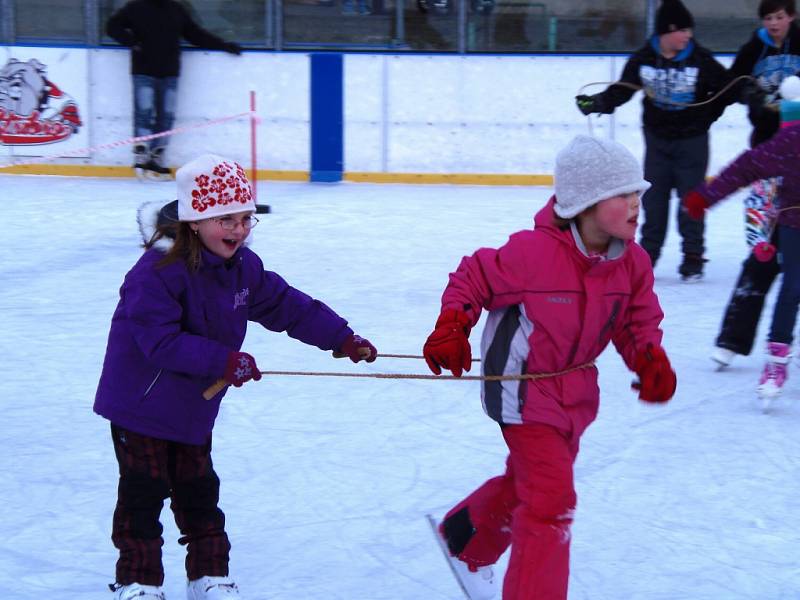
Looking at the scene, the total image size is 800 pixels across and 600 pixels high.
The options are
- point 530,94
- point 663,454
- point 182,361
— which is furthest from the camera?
point 530,94

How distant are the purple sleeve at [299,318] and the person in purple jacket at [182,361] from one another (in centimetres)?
3

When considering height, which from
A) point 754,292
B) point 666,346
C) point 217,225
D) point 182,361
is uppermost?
point 217,225

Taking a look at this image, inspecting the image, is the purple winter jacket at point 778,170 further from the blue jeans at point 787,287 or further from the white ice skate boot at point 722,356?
the white ice skate boot at point 722,356

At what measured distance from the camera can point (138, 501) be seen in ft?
8.82

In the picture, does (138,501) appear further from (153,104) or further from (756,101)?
(153,104)

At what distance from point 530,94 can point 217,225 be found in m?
8.64

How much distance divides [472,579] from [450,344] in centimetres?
72

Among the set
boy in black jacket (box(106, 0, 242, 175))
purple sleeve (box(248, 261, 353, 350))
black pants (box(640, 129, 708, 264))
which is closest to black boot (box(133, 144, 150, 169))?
boy in black jacket (box(106, 0, 242, 175))

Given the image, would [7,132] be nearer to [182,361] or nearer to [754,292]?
[754,292]

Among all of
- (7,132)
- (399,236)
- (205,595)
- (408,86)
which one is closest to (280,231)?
(399,236)

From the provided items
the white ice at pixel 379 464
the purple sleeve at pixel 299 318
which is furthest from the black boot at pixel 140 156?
the purple sleeve at pixel 299 318

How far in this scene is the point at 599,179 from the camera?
2.53 meters

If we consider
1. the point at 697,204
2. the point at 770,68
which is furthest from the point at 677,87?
the point at 697,204

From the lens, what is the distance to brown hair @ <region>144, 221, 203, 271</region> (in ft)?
8.54
